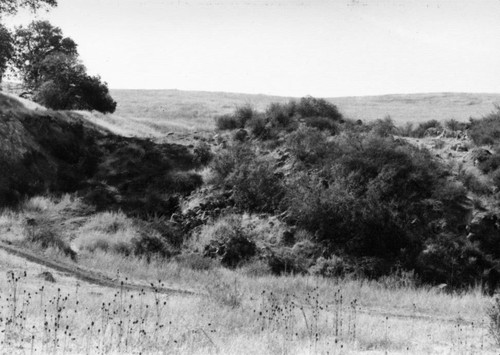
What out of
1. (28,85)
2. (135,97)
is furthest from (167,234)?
(135,97)

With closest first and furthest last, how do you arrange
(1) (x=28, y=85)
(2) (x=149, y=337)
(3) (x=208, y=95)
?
(2) (x=149, y=337), (1) (x=28, y=85), (3) (x=208, y=95)

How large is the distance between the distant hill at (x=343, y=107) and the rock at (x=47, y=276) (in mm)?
29466

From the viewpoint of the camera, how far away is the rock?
45.5ft

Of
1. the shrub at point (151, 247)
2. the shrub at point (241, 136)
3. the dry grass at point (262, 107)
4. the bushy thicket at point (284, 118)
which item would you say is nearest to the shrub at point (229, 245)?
the shrub at point (151, 247)

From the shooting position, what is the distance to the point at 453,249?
19422mm

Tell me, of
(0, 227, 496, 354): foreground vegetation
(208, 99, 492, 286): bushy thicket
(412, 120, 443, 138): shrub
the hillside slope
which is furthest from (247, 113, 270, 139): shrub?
(0, 227, 496, 354): foreground vegetation

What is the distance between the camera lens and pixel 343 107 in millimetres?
64500

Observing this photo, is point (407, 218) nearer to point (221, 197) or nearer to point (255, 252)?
point (255, 252)

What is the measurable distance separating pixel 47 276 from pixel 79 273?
2115mm

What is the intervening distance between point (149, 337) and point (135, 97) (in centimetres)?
6789

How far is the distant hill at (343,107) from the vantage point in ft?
167

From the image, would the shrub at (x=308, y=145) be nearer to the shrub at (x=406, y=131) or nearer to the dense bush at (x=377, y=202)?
the dense bush at (x=377, y=202)

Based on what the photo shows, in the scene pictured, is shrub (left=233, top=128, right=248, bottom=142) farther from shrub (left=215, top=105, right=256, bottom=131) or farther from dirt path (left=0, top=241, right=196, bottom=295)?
dirt path (left=0, top=241, right=196, bottom=295)

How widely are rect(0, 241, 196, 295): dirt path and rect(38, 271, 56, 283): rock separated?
113 centimetres
